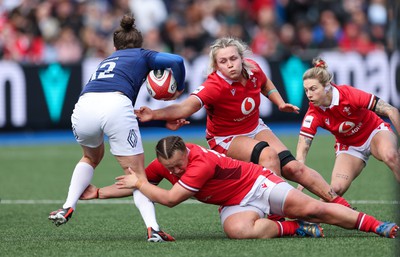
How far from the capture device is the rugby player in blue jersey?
7.59 m

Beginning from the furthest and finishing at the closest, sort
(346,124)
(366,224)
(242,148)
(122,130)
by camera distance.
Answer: (346,124), (242,148), (122,130), (366,224)

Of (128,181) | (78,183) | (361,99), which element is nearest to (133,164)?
(128,181)

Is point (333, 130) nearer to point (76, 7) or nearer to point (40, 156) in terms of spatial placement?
point (40, 156)

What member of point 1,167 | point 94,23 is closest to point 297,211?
point 1,167

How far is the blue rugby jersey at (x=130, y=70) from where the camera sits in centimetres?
778

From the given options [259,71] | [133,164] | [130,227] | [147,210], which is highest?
[259,71]

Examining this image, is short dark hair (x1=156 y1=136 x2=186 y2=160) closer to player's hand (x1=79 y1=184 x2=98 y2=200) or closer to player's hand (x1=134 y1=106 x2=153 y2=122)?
player's hand (x1=134 y1=106 x2=153 y2=122)

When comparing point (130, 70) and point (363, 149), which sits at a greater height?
point (130, 70)

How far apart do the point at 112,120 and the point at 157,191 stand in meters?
0.69

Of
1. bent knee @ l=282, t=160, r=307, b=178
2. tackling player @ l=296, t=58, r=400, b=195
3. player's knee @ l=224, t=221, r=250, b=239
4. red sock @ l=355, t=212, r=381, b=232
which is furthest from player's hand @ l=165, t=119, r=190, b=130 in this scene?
red sock @ l=355, t=212, r=381, b=232

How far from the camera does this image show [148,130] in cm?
1841

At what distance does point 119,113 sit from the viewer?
7.59 m

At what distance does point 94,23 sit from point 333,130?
11.0 m

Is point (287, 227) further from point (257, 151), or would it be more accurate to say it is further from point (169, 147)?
point (169, 147)
